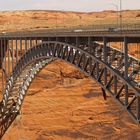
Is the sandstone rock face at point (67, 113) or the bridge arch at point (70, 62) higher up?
the bridge arch at point (70, 62)

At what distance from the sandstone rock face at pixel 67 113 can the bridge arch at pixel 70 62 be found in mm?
2528

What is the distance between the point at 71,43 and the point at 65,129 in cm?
2115

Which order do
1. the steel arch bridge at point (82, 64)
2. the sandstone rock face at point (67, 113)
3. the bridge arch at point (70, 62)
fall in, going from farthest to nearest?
the sandstone rock face at point (67, 113)
the bridge arch at point (70, 62)
the steel arch bridge at point (82, 64)

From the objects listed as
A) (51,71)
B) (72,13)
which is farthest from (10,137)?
(72,13)

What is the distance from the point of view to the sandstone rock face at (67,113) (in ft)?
148

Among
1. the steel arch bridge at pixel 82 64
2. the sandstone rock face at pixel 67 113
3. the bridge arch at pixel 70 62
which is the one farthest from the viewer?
the sandstone rock face at pixel 67 113

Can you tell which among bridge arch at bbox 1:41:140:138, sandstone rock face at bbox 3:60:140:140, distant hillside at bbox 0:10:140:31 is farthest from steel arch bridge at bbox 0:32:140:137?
distant hillside at bbox 0:10:140:31

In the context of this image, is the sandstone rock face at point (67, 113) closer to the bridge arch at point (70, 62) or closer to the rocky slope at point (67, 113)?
the rocky slope at point (67, 113)

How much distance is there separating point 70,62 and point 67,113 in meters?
21.1

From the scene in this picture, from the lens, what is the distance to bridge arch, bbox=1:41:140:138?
20.5 meters

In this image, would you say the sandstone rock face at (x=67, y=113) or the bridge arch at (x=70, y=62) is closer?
the bridge arch at (x=70, y=62)

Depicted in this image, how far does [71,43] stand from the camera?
2586 cm

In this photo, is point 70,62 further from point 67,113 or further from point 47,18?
point 47,18

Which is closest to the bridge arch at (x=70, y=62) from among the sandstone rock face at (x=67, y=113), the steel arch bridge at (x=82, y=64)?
the steel arch bridge at (x=82, y=64)
